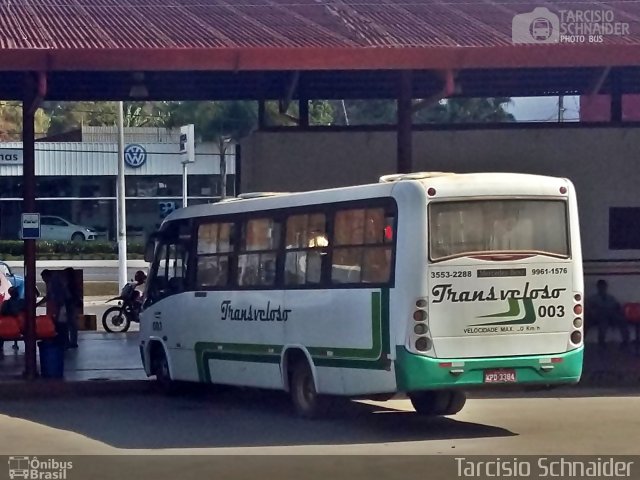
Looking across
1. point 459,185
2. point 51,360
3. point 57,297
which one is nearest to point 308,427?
point 459,185

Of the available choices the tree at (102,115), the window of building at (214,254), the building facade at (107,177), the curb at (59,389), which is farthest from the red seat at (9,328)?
the tree at (102,115)

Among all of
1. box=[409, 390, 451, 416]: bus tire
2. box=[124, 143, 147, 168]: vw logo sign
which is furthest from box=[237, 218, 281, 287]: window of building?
box=[124, 143, 147, 168]: vw logo sign

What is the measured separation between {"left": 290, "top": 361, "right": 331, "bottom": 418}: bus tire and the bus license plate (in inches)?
100

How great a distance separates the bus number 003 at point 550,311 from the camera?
14.2 metres

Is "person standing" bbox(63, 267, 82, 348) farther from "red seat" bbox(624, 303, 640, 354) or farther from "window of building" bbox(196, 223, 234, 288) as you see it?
"red seat" bbox(624, 303, 640, 354)

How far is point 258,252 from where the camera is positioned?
55.2 ft

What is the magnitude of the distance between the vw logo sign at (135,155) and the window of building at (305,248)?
148ft

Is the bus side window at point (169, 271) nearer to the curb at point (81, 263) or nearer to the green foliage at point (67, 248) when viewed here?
→ the curb at point (81, 263)

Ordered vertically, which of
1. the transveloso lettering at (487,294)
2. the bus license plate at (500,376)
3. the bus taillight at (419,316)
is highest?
the transveloso lettering at (487,294)

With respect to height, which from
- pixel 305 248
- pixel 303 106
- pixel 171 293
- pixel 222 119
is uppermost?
pixel 222 119

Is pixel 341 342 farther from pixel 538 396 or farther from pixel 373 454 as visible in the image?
pixel 538 396

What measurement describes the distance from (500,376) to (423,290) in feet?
4.35

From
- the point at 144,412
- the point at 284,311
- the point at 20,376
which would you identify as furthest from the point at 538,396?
the point at 20,376

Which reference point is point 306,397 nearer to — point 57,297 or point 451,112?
point 57,297
